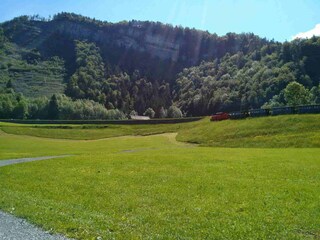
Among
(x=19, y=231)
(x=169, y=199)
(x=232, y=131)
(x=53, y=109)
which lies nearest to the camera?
(x=19, y=231)

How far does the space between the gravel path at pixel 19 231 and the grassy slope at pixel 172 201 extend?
0.46 metres

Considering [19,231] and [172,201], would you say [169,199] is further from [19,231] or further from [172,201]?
[19,231]

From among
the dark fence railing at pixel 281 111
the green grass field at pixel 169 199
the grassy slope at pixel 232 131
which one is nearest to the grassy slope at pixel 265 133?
the grassy slope at pixel 232 131

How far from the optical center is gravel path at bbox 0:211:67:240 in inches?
527

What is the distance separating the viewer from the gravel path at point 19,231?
43.9 ft

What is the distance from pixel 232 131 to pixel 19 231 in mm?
63872

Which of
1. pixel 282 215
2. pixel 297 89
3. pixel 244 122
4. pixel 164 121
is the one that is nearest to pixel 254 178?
pixel 282 215

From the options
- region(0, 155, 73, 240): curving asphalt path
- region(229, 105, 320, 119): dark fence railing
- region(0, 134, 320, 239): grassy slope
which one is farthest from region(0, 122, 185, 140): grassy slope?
region(0, 155, 73, 240): curving asphalt path

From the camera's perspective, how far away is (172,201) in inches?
733

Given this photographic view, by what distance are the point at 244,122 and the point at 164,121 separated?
3181 cm

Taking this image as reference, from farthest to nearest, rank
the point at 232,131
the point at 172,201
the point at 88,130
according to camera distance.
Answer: the point at 88,130 → the point at 232,131 → the point at 172,201

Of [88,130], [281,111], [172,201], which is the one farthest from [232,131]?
[172,201]

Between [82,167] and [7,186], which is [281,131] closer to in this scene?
[82,167]

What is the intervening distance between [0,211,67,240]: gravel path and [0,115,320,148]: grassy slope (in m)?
48.1
